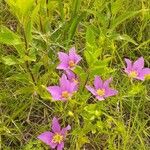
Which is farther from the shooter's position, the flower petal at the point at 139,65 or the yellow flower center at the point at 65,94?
the flower petal at the point at 139,65

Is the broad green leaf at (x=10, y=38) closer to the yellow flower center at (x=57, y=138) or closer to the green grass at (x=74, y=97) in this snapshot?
the green grass at (x=74, y=97)

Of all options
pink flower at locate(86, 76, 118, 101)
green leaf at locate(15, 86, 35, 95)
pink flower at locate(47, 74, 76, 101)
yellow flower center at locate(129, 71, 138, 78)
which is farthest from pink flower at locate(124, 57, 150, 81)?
green leaf at locate(15, 86, 35, 95)

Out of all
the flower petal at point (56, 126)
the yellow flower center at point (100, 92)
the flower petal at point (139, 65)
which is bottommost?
the flower petal at point (56, 126)

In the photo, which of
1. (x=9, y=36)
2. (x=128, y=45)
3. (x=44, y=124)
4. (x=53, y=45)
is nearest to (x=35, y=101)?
(x=44, y=124)

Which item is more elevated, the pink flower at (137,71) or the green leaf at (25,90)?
the pink flower at (137,71)

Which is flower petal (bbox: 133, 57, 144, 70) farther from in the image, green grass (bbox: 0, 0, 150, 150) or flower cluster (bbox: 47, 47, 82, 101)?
flower cluster (bbox: 47, 47, 82, 101)

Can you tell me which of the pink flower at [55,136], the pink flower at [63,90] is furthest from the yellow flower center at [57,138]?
the pink flower at [63,90]

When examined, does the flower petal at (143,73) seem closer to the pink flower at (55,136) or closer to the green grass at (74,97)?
the green grass at (74,97)
